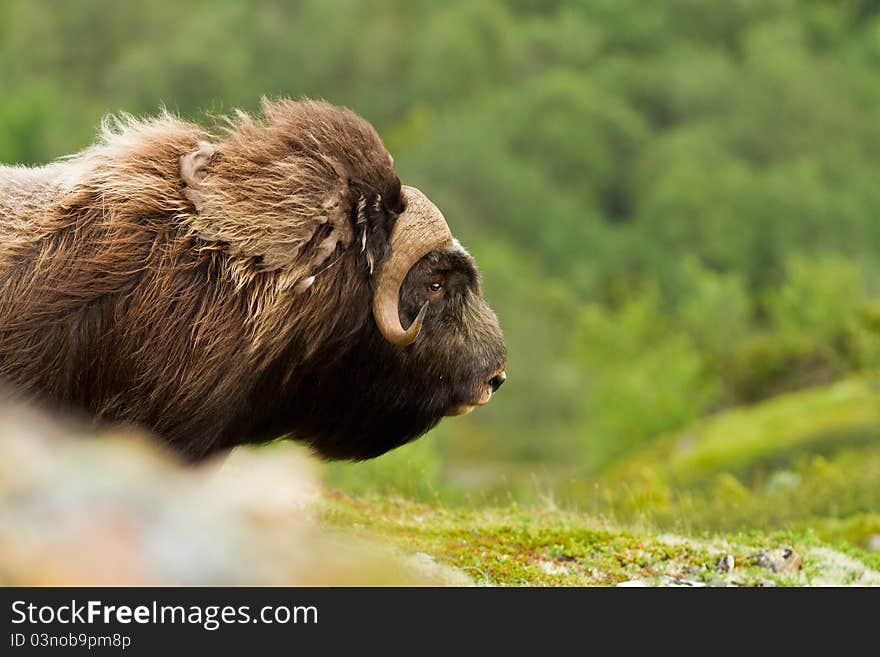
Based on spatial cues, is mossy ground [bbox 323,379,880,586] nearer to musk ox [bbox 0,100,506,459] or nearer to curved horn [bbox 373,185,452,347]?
musk ox [bbox 0,100,506,459]

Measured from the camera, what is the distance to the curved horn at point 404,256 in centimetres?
469

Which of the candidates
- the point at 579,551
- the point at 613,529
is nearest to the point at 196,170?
the point at 579,551

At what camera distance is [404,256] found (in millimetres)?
4766

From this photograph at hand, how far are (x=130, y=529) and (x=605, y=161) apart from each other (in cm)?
7274

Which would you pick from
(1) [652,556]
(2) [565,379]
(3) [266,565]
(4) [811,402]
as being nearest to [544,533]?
(1) [652,556]

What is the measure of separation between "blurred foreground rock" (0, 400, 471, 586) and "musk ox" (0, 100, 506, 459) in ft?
0.99

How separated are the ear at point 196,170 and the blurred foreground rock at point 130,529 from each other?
995mm

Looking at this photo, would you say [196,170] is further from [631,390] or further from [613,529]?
[631,390]

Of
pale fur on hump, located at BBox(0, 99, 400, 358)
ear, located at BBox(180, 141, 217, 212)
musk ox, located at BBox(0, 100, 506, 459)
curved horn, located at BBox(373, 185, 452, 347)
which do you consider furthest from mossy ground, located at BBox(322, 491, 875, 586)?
ear, located at BBox(180, 141, 217, 212)

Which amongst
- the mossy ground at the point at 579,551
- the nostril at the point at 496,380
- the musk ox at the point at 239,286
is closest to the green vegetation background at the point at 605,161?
the mossy ground at the point at 579,551

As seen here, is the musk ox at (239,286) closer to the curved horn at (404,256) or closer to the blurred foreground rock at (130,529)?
the curved horn at (404,256)
